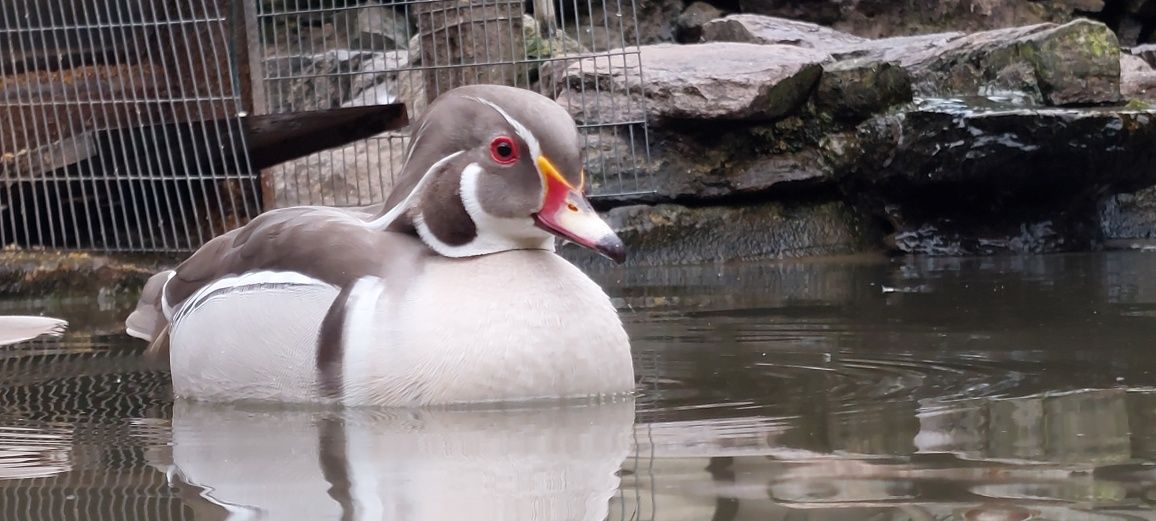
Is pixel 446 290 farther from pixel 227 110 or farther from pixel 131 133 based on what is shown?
pixel 131 133

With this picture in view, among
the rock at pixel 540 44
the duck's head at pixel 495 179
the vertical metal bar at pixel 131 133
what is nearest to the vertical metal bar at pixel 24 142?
the vertical metal bar at pixel 131 133

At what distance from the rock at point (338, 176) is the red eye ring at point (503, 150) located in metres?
4.45

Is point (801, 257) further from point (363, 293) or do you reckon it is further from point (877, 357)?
point (363, 293)

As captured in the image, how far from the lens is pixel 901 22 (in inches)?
551

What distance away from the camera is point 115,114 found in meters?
8.38

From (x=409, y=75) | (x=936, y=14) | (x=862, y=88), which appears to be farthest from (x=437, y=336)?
(x=936, y=14)

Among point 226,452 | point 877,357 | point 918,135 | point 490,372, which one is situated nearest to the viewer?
point 226,452

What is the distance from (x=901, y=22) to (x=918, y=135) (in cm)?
523

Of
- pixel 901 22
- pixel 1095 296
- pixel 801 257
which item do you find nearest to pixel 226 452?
pixel 1095 296

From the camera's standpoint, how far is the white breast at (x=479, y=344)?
4.07 meters

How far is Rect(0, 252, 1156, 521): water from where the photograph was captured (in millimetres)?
2902

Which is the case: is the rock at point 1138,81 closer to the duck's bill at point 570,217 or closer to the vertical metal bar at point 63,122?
the vertical metal bar at point 63,122

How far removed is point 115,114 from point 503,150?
15.7 ft

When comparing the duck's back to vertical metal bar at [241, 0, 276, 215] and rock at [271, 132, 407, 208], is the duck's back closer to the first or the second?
vertical metal bar at [241, 0, 276, 215]
